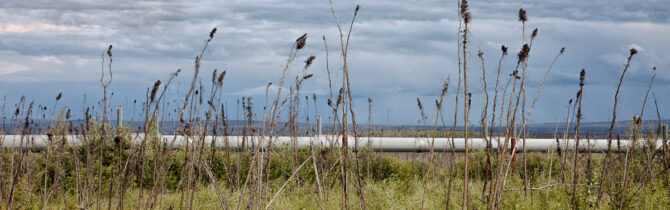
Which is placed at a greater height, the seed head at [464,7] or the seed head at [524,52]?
the seed head at [464,7]

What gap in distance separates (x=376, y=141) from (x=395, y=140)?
1.38ft

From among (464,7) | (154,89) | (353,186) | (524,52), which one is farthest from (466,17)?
(353,186)

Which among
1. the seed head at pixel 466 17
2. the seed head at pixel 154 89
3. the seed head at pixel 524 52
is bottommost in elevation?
the seed head at pixel 154 89

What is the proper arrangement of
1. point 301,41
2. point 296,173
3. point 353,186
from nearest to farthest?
point 301,41, point 296,173, point 353,186

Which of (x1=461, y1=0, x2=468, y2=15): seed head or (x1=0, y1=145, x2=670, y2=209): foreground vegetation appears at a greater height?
(x1=461, y1=0, x2=468, y2=15): seed head

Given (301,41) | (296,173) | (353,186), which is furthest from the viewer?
(353,186)

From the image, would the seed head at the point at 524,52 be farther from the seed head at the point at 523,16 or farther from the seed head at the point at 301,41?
the seed head at the point at 301,41

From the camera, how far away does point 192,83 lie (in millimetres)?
2191

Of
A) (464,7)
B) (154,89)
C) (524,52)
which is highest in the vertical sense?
(464,7)

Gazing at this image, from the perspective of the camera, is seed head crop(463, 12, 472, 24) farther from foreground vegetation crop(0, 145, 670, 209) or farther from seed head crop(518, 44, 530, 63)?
foreground vegetation crop(0, 145, 670, 209)

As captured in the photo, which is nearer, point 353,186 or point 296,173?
point 296,173

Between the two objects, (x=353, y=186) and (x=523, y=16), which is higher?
(x=523, y=16)

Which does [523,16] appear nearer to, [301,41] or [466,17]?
[466,17]

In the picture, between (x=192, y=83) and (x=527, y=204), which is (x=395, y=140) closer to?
(x=527, y=204)
